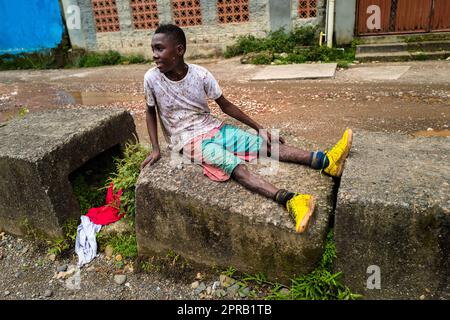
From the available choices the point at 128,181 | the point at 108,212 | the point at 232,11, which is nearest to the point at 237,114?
the point at 128,181

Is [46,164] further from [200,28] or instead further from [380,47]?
[200,28]

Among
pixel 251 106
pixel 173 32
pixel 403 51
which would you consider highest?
pixel 173 32

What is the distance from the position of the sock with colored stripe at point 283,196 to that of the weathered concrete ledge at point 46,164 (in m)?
1.77

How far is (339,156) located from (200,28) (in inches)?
369

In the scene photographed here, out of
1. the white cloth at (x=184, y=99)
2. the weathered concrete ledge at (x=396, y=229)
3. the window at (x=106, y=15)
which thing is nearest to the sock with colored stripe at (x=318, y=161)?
the weathered concrete ledge at (x=396, y=229)

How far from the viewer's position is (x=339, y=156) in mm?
2555

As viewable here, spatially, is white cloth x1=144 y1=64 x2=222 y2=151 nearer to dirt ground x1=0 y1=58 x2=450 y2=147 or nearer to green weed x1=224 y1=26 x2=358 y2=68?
dirt ground x1=0 y1=58 x2=450 y2=147

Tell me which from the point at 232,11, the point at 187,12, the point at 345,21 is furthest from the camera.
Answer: the point at 187,12

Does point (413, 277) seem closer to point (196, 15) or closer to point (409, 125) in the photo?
point (409, 125)

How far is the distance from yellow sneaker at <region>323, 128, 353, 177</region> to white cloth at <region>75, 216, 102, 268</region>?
1979mm

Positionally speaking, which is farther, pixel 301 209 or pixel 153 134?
pixel 153 134

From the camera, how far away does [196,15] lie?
10867 millimetres

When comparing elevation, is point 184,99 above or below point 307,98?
above

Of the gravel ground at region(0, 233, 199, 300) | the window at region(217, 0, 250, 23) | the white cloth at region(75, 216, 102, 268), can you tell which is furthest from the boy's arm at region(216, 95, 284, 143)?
the window at region(217, 0, 250, 23)
